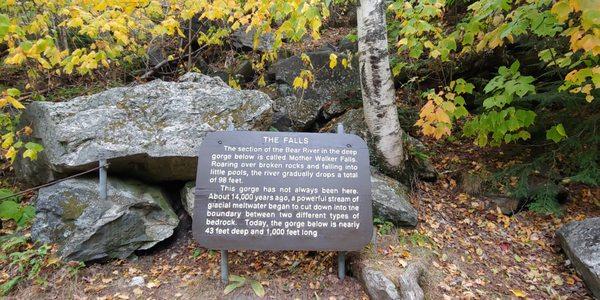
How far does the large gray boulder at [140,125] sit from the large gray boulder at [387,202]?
0.32m

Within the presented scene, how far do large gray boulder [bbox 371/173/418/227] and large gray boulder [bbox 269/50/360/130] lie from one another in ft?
8.27

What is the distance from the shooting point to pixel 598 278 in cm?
375

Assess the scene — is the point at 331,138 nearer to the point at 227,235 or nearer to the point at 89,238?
the point at 227,235

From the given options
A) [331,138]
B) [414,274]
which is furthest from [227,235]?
[414,274]

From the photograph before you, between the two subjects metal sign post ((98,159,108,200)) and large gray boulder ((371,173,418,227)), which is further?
large gray boulder ((371,173,418,227))

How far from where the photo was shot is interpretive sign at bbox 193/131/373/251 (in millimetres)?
3570

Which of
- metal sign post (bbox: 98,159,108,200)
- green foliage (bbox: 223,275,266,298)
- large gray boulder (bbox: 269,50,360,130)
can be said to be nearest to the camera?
green foliage (bbox: 223,275,266,298)

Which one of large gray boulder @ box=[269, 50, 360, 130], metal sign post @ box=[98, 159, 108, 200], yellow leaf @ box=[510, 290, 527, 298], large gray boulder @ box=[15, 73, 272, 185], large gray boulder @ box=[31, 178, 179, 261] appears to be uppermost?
large gray boulder @ box=[269, 50, 360, 130]

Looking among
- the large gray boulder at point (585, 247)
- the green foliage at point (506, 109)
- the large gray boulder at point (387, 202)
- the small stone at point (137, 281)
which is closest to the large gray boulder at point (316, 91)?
the large gray boulder at point (387, 202)

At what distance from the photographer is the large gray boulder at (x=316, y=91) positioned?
693 cm

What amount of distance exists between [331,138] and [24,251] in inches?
148

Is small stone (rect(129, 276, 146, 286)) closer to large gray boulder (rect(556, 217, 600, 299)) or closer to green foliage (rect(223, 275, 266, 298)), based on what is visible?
green foliage (rect(223, 275, 266, 298))

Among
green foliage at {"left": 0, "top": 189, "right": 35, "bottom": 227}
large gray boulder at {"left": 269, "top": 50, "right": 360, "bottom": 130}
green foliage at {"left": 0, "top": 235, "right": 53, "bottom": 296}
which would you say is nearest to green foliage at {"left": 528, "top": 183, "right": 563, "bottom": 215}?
large gray boulder at {"left": 269, "top": 50, "right": 360, "bottom": 130}

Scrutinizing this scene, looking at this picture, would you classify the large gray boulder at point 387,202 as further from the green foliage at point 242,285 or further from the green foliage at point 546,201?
the green foliage at point 546,201
